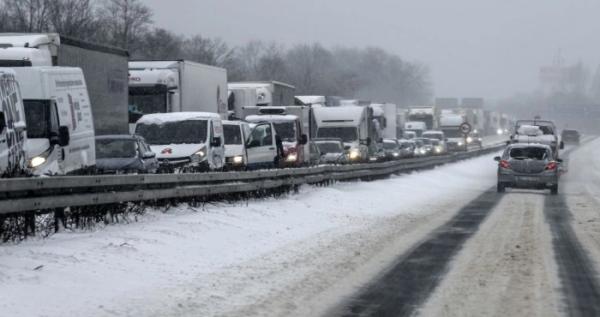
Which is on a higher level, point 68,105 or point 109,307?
point 68,105

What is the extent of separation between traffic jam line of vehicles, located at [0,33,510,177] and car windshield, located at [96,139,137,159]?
0.03 meters

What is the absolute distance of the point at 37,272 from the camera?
9.81 m

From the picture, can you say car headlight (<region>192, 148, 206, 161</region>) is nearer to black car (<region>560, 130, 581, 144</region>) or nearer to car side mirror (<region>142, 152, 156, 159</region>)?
car side mirror (<region>142, 152, 156, 159</region>)

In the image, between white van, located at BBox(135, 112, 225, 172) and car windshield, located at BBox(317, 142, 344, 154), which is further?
car windshield, located at BBox(317, 142, 344, 154)

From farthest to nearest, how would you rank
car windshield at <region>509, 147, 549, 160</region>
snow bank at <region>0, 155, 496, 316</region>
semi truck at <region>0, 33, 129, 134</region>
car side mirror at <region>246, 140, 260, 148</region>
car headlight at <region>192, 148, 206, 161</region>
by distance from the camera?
car windshield at <region>509, 147, 549, 160</region>
car side mirror at <region>246, 140, 260, 148</region>
car headlight at <region>192, 148, 206, 161</region>
semi truck at <region>0, 33, 129, 134</region>
snow bank at <region>0, 155, 496, 316</region>

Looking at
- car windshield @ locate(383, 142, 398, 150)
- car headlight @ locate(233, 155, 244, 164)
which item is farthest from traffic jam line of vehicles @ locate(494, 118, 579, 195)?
car windshield @ locate(383, 142, 398, 150)

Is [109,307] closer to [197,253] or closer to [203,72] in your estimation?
[197,253]

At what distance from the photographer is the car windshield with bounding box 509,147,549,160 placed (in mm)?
33406

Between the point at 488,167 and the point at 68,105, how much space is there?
40308 millimetres

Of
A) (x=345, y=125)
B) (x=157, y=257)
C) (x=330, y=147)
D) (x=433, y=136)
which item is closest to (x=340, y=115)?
(x=345, y=125)

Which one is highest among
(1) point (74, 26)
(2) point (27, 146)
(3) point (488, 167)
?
(1) point (74, 26)

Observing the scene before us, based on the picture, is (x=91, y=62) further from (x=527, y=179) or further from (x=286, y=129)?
(x=527, y=179)

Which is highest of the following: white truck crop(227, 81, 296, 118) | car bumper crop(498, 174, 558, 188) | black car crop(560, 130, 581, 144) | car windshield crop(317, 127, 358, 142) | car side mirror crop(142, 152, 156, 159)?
white truck crop(227, 81, 296, 118)

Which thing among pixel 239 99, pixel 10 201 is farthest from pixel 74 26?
pixel 10 201
